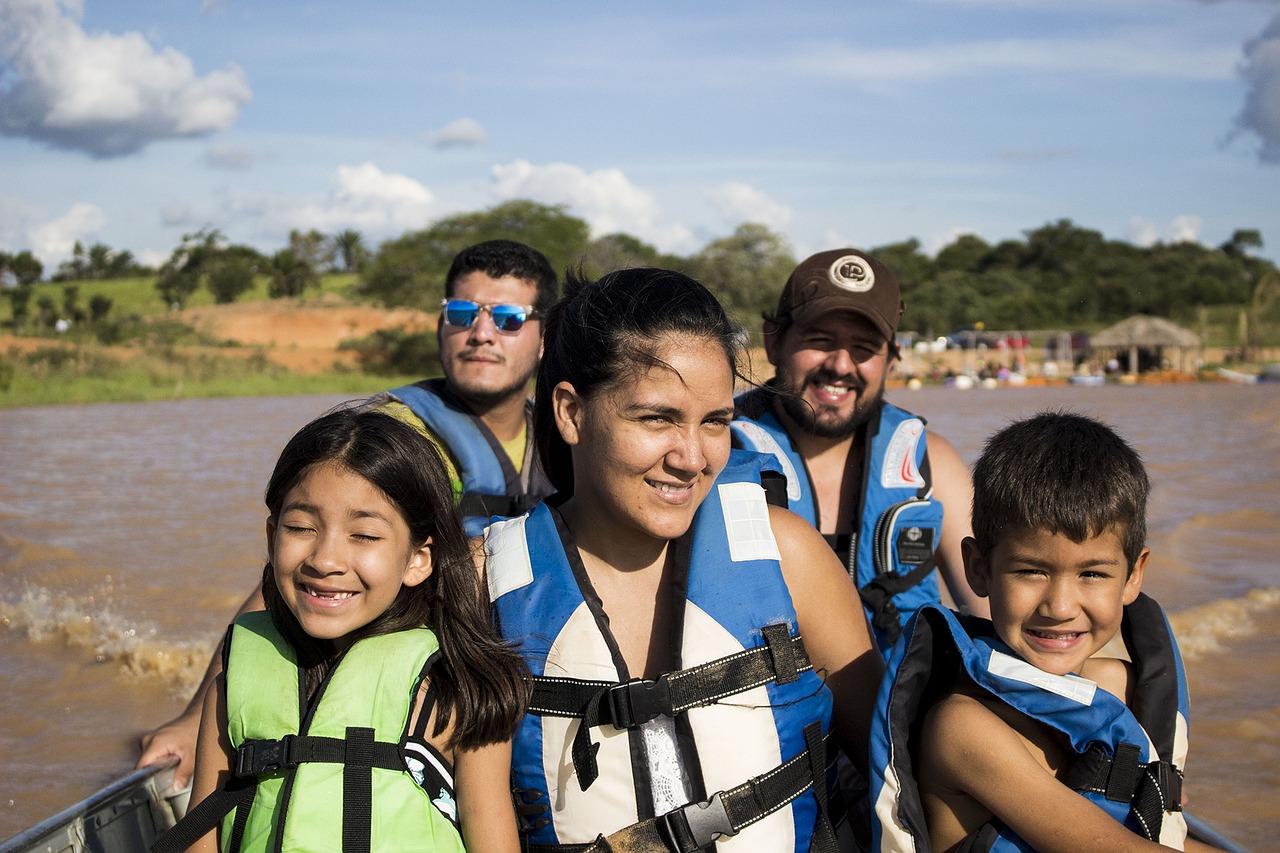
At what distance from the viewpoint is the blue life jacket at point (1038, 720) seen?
211cm

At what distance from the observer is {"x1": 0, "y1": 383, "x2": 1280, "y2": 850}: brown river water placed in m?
5.34

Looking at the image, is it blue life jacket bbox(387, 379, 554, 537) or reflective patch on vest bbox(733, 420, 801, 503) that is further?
blue life jacket bbox(387, 379, 554, 537)

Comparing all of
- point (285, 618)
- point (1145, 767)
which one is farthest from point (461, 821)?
point (1145, 767)

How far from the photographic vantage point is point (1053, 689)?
210cm

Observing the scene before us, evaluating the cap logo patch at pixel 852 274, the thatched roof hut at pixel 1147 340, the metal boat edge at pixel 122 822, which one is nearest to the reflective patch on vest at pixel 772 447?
the cap logo patch at pixel 852 274

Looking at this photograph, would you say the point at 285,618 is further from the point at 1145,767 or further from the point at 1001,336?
the point at 1001,336

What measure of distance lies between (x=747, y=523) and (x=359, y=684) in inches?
33.8

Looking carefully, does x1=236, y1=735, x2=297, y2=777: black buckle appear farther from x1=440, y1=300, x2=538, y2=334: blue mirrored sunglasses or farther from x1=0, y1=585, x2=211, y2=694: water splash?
x1=0, y1=585, x2=211, y2=694: water splash

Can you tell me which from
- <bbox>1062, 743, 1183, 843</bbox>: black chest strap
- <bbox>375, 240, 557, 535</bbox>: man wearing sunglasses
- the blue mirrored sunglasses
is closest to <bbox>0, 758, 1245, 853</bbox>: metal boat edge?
<bbox>1062, 743, 1183, 843</bbox>: black chest strap

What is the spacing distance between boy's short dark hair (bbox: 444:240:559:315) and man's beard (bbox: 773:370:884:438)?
45.6 inches

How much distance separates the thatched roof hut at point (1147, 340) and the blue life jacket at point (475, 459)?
49.6 metres

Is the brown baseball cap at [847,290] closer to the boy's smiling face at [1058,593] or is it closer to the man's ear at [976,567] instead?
the man's ear at [976,567]

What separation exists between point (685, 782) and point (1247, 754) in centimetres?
442

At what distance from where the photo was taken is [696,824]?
7.09 ft
